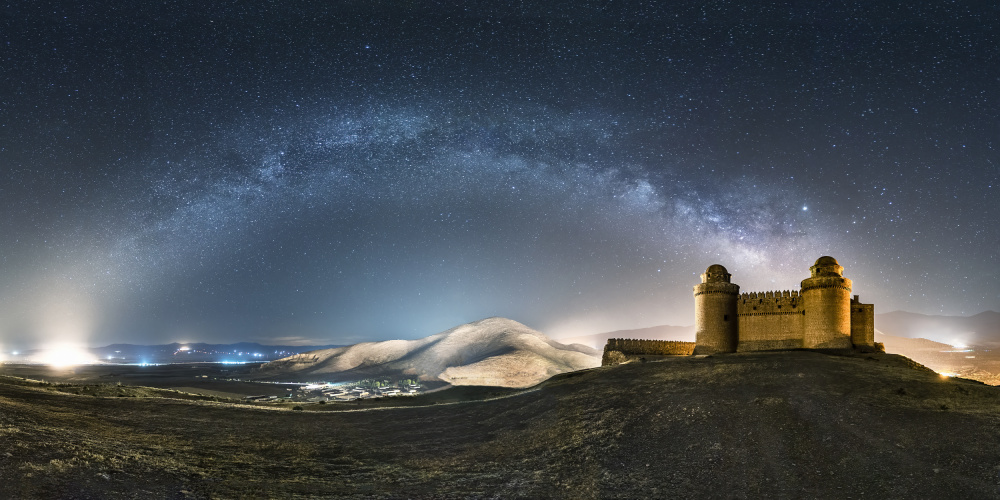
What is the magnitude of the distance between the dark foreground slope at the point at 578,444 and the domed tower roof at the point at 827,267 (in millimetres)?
9827

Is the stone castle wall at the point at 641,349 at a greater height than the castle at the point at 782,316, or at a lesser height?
lesser

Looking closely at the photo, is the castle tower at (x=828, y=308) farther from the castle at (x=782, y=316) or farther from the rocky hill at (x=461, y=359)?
the rocky hill at (x=461, y=359)

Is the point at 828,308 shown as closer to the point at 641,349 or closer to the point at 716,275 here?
the point at 716,275

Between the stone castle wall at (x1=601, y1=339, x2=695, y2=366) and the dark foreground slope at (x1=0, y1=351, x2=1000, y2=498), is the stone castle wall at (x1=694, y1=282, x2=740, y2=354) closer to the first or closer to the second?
the stone castle wall at (x1=601, y1=339, x2=695, y2=366)

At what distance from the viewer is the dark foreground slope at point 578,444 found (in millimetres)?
13016

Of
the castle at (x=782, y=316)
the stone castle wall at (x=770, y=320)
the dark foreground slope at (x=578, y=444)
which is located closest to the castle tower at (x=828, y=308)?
the castle at (x=782, y=316)

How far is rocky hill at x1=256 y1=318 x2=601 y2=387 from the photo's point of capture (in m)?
74.5

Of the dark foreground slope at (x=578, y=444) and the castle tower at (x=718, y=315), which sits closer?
the dark foreground slope at (x=578, y=444)

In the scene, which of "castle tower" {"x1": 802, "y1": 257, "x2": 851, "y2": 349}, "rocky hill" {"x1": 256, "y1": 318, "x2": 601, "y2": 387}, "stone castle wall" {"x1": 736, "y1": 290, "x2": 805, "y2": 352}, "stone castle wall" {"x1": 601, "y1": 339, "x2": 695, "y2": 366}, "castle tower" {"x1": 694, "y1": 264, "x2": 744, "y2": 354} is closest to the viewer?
"castle tower" {"x1": 802, "y1": 257, "x2": 851, "y2": 349}

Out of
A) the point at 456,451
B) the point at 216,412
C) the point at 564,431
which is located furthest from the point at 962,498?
the point at 216,412

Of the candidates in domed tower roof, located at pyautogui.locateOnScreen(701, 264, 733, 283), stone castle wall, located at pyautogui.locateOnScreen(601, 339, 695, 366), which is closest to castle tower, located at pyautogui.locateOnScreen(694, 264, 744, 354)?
domed tower roof, located at pyautogui.locateOnScreen(701, 264, 733, 283)

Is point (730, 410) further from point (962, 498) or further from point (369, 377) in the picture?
point (369, 377)

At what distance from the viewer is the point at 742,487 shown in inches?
518

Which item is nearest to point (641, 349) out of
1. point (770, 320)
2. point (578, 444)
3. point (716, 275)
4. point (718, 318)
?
point (718, 318)
